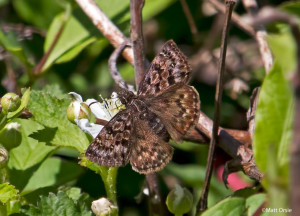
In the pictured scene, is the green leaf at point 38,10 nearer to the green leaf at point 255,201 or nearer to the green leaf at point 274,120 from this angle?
the green leaf at point 255,201

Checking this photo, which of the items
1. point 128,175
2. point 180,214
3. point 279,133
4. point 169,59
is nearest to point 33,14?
point 128,175

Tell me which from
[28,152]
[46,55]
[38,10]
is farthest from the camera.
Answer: [38,10]

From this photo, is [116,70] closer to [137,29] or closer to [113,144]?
[137,29]

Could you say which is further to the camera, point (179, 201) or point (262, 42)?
point (262, 42)

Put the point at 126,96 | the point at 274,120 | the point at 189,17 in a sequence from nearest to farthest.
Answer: the point at 274,120 < the point at 126,96 < the point at 189,17

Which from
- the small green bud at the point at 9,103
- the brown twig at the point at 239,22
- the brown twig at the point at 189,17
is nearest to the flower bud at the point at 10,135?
the small green bud at the point at 9,103

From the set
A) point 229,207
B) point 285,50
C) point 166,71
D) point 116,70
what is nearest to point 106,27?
point 116,70

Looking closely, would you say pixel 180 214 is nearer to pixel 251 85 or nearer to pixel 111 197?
pixel 111 197
